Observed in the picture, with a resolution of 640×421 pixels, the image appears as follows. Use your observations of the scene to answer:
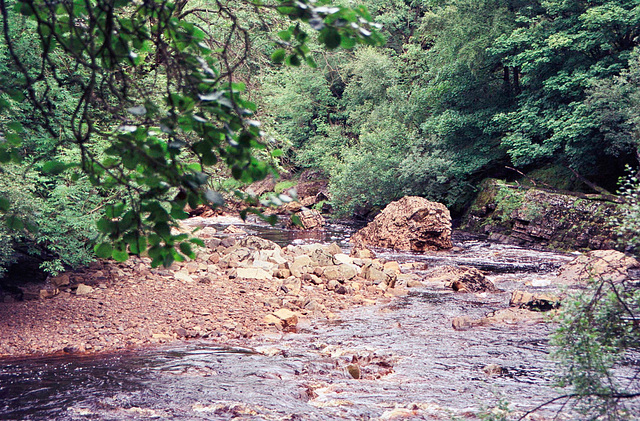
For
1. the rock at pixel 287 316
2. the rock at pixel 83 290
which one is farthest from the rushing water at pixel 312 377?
the rock at pixel 83 290

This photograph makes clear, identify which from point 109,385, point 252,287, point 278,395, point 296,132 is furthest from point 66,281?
point 296,132

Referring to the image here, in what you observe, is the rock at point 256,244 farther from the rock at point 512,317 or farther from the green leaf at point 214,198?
the green leaf at point 214,198

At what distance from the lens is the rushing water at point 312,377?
18.1 ft

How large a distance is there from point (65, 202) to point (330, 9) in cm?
775

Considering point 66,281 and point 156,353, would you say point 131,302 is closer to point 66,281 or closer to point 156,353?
point 66,281

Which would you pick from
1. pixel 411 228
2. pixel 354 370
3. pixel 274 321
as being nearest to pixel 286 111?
pixel 411 228

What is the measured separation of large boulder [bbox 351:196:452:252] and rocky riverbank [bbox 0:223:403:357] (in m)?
5.03

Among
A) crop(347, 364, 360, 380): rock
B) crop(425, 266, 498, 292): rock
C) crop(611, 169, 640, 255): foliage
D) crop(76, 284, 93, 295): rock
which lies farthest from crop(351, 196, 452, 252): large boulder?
crop(611, 169, 640, 255): foliage

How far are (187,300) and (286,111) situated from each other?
26405mm

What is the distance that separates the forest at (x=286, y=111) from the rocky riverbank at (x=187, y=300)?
2.29 ft

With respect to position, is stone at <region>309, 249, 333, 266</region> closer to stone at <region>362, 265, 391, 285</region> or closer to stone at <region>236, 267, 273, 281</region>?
stone at <region>362, 265, 391, 285</region>

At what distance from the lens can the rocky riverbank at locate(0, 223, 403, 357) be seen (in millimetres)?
7988

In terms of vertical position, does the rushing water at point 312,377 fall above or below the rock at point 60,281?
below

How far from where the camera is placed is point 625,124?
17.3 metres
